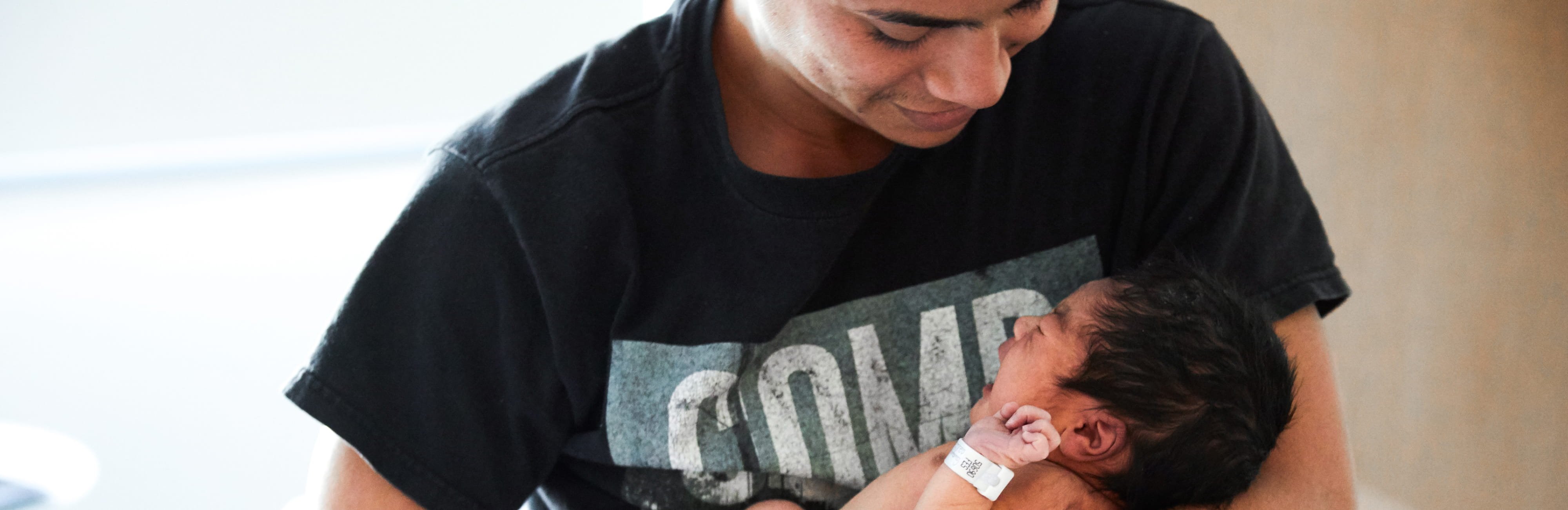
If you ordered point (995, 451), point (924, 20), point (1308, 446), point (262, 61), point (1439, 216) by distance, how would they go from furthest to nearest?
point (262, 61)
point (1439, 216)
point (1308, 446)
point (995, 451)
point (924, 20)

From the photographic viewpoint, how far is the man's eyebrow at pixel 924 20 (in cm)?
85

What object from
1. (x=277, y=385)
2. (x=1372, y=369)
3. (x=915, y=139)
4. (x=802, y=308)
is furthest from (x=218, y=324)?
(x=1372, y=369)

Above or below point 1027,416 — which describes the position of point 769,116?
above

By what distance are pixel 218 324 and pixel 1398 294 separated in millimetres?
2305

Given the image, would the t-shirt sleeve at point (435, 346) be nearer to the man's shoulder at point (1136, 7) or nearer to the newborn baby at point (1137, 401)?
the newborn baby at point (1137, 401)

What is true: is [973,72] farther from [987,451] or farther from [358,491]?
[358,491]

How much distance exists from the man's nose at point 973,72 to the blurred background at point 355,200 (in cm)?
95

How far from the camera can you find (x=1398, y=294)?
74.0 inches

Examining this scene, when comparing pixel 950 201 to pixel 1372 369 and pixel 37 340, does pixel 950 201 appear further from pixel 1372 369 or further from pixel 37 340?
pixel 37 340

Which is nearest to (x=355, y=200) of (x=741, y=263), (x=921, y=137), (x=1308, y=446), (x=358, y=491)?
(x=358, y=491)

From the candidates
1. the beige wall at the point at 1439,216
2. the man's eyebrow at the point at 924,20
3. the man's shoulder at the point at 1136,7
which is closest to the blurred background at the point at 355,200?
the beige wall at the point at 1439,216

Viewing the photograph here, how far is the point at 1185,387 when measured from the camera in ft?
3.28

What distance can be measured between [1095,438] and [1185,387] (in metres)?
0.10

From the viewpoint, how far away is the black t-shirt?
3.43ft
